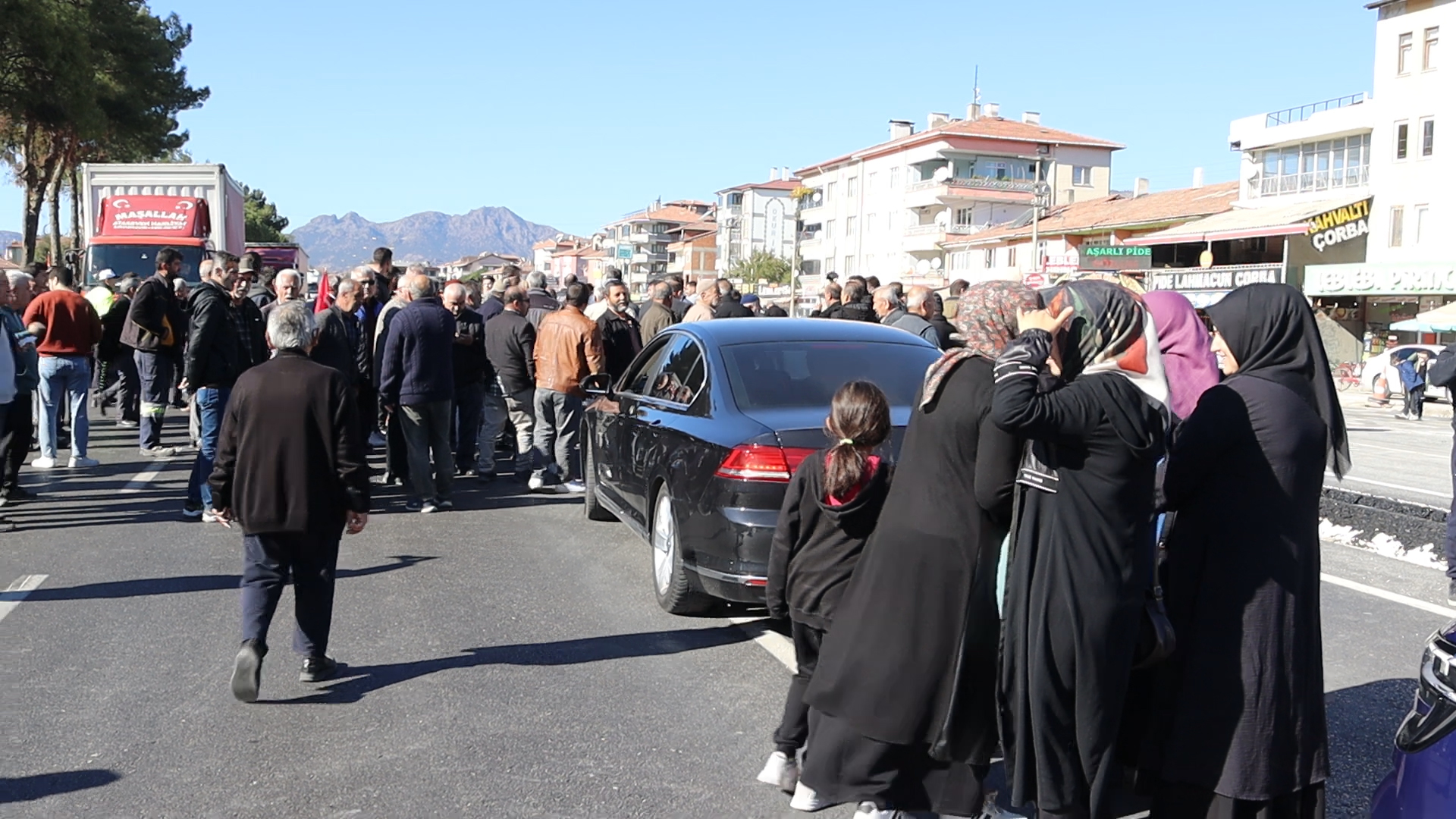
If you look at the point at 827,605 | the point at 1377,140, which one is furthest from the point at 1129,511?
the point at 1377,140

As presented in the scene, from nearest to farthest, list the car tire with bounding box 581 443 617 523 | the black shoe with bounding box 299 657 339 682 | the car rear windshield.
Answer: the black shoe with bounding box 299 657 339 682, the car rear windshield, the car tire with bounding box 581 443 617 523

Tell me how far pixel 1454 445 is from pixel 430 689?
6027 millimetres

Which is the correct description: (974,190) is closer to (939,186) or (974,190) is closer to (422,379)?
(939,186)

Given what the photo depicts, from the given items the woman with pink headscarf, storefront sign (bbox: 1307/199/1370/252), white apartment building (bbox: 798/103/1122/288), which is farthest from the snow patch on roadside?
white apartment building (bbox: 798/103/1122/288)

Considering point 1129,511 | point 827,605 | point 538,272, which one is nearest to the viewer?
point 1129,511

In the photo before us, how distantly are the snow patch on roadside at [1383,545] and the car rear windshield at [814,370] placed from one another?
389 centimetres

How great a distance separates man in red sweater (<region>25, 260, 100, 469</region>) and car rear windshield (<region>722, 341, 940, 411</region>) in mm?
7678

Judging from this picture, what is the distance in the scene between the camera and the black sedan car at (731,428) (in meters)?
6.16

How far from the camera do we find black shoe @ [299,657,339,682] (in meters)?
5.70

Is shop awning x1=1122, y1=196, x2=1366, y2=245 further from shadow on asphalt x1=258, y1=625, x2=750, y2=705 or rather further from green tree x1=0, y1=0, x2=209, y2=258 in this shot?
shadow on asphalt x1=258, y1=625, x2=750, y2=705

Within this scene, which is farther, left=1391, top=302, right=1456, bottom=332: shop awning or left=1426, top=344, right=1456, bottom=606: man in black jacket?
left=1391, top=302, right=1456, bottom=332: shop awning

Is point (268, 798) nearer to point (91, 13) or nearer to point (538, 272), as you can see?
point (538, 272)

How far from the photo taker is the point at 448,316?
10.3 m

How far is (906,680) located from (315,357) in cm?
711
